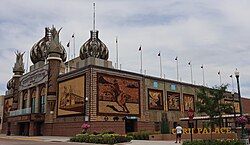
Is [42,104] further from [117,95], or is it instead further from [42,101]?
[117,95]

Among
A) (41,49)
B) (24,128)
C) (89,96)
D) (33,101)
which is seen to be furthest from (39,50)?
(89,96)

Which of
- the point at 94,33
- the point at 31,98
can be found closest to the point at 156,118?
the point at 94,33

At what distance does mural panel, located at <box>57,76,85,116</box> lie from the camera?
44062mm

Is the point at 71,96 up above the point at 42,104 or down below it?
above

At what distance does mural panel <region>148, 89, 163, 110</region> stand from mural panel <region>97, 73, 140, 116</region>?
3.43 metres

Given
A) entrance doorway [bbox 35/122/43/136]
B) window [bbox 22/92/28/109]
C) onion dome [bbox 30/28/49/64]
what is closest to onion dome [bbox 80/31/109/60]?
onion dome [bbox 30/28/49/64]

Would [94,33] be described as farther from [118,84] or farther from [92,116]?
[92,116]

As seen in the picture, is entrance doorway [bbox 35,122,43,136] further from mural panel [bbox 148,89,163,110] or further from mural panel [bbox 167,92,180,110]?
mural panel [bbox 167,92,180,110]

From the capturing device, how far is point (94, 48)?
5547cm

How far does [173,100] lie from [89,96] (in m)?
20.0

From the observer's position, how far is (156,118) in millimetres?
52688

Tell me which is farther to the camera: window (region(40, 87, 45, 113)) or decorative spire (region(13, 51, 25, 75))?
decorative spire (region(13, 51, 25, 75))

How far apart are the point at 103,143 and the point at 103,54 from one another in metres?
28.9

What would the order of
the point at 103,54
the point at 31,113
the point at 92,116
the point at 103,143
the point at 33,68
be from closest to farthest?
the point at 103,143, the point at 92,116, the point at 31,113, the point at 103,54, the point at 33,68
